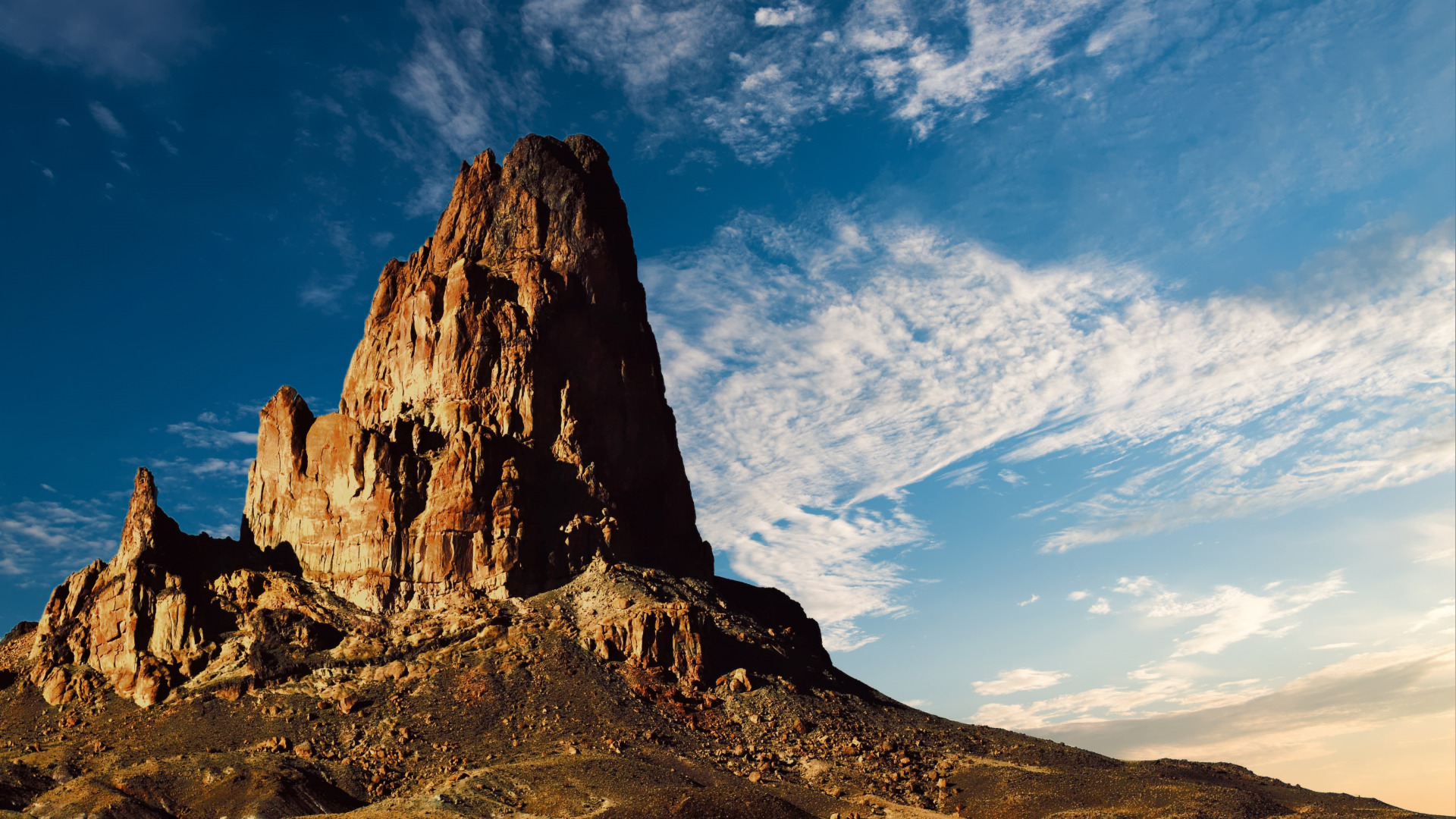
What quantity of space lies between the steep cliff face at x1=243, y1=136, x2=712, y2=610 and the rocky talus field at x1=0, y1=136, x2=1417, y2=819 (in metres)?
0.39

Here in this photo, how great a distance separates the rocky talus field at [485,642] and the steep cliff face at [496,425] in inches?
15.2

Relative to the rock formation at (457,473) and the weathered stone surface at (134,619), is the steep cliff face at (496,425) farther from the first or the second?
the weathered stone surface at (134,619)

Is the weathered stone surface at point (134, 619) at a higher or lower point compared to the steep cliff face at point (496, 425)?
lower

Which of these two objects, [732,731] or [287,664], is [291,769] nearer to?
[287,664]

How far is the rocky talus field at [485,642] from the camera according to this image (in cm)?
8319

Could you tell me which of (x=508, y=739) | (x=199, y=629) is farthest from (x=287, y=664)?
(x=508, y=739)

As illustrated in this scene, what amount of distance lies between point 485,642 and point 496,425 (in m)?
31.2

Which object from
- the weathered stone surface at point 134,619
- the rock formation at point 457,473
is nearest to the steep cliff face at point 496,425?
the rock formation at point 457,473

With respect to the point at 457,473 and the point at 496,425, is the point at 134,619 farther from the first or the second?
the point at 496,425

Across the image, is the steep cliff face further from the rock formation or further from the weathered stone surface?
the weathered stone surface

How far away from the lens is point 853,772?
89.2 m

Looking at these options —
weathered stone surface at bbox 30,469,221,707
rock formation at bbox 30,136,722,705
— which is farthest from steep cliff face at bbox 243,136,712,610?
weathered stone surface at bbox 30,469,221,707

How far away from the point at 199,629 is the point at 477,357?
43405 millimetres

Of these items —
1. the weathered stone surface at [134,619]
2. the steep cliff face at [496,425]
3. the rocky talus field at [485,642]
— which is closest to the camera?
the rocky talus field at [485,642]
